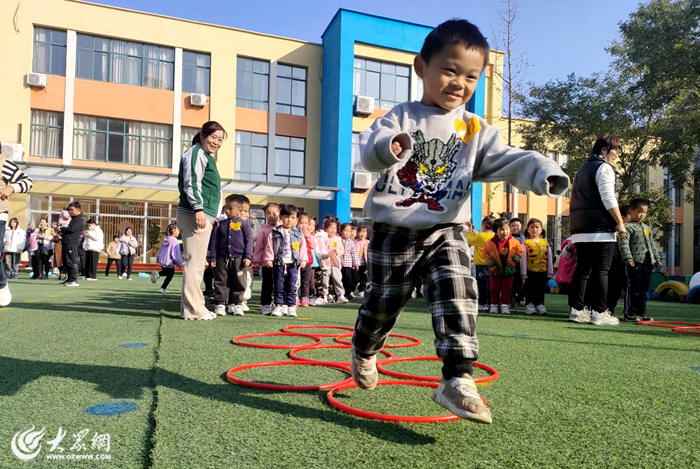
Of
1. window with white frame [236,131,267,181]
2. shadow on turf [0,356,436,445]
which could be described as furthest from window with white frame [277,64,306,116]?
shadow on turf [0,356,436,445]

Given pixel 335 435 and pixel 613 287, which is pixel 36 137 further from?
pixel 335 435

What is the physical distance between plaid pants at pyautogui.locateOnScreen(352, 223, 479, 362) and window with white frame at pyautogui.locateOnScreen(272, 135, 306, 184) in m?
23.6

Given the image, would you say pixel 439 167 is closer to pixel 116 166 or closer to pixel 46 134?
pixel 116 166

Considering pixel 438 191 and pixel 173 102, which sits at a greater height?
pixel 173 102

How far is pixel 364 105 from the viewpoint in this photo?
25.5 meters

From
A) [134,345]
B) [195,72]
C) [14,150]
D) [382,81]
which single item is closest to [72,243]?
[134,345]

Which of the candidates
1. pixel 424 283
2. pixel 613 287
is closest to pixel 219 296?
pixel 424 283

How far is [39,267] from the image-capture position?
595 inches

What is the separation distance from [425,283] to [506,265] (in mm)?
5983

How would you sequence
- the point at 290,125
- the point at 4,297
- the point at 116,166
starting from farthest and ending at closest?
the point at 290,125, the point at 116,166, the point at 4,297

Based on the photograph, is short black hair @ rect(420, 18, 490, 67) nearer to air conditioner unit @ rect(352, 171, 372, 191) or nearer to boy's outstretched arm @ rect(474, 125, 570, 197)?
boy's outstretched arm @ rect(474, 125, 570, 197)

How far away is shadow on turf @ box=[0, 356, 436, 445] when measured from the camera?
2.25 metres

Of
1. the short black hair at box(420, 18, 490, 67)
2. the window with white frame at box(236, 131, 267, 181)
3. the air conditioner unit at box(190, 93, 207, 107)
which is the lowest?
the short black hair at box(420, 18, 490, 67)

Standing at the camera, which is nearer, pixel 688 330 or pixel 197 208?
pixel 197 208
